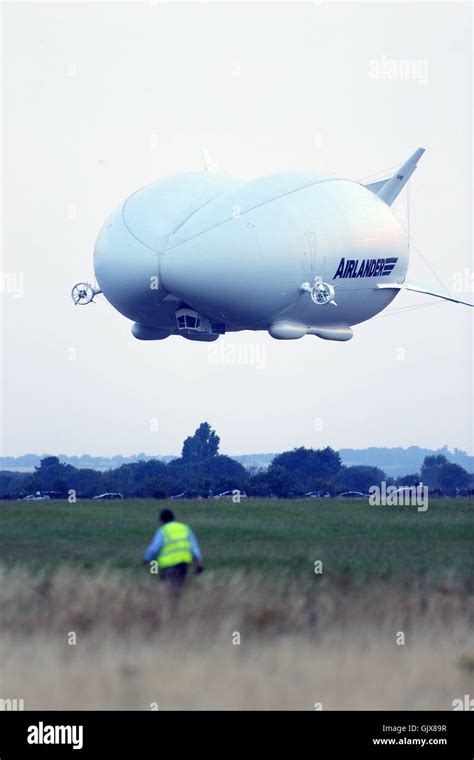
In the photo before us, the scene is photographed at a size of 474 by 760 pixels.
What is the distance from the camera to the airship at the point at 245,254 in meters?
48.0

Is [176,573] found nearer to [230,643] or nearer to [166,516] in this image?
[166,516]

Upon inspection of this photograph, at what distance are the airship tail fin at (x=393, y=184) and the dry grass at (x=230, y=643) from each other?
3525 cm

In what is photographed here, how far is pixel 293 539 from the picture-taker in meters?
36.0

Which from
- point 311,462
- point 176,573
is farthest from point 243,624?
point 311,462

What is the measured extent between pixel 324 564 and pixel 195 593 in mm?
6341

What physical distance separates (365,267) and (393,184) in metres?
8.36

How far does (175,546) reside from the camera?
24016 mm

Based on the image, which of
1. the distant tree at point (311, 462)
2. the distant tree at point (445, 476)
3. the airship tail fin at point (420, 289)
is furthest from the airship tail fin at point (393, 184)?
the distant tree at point (445, 476)

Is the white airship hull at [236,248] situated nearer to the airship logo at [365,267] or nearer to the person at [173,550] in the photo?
the airship logo at [365,267]

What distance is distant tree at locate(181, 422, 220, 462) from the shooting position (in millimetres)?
125562

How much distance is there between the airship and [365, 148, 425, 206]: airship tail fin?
4.15 m

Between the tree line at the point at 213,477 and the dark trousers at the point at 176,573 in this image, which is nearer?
the dark trousers at the point at 176,573

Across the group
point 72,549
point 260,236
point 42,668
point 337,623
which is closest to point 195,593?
point 337,623
